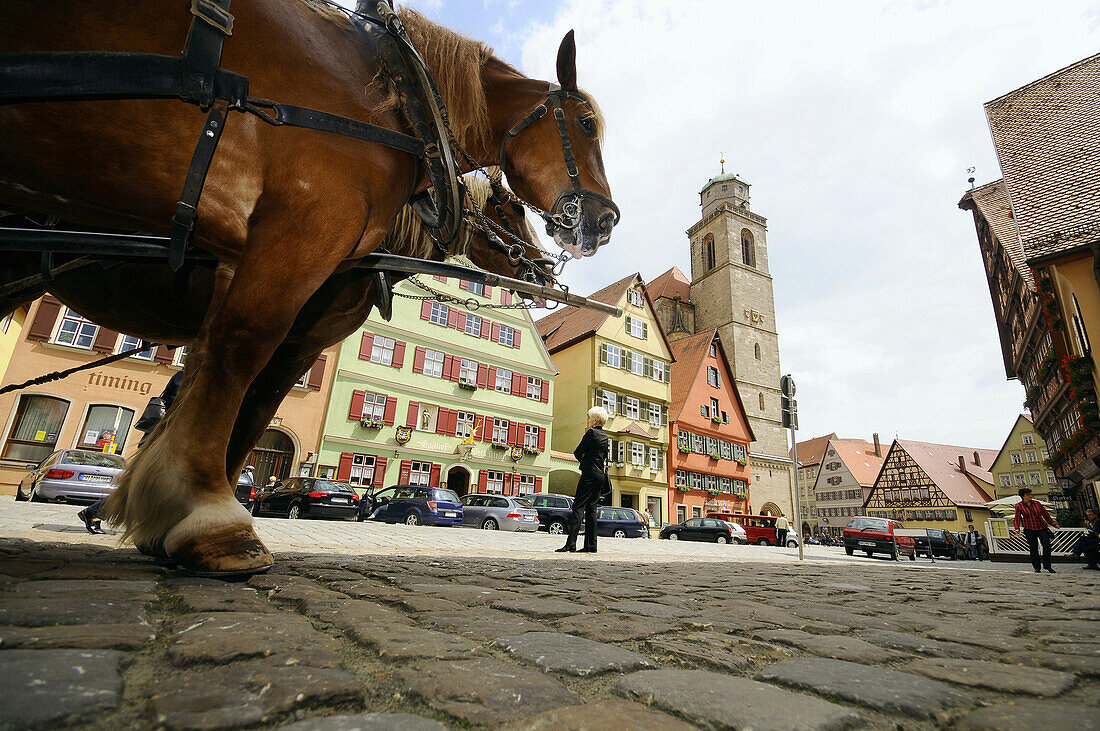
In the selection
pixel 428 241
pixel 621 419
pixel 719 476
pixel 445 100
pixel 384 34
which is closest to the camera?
pixel 384 34

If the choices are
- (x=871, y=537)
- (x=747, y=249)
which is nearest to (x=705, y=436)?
(x=871, y=537)

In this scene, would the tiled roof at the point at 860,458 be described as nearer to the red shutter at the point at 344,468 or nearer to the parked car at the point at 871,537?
the parked car at the point at 871,537

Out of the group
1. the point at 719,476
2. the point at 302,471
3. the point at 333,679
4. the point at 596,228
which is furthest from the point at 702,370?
the point at 333,679

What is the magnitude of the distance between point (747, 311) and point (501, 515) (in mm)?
37200

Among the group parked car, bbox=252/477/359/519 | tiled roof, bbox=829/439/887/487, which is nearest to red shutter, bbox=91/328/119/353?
parked car, bbox=252/477/359/519

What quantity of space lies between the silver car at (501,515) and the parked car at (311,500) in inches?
154

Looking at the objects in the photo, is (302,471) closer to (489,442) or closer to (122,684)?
(489,442)

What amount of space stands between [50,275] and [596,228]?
7.83ft

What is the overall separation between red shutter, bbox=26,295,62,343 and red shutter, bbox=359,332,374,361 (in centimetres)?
979

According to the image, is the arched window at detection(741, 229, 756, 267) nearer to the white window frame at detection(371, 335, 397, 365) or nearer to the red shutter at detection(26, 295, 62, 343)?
the white window frame at detection(371, 335, 397, 365)

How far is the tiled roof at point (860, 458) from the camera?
70.8 m

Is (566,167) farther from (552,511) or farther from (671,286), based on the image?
(671,286)

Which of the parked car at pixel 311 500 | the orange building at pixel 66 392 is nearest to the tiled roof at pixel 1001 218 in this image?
the parked car at pixel 311 500

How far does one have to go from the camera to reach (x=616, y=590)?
2793 mm
